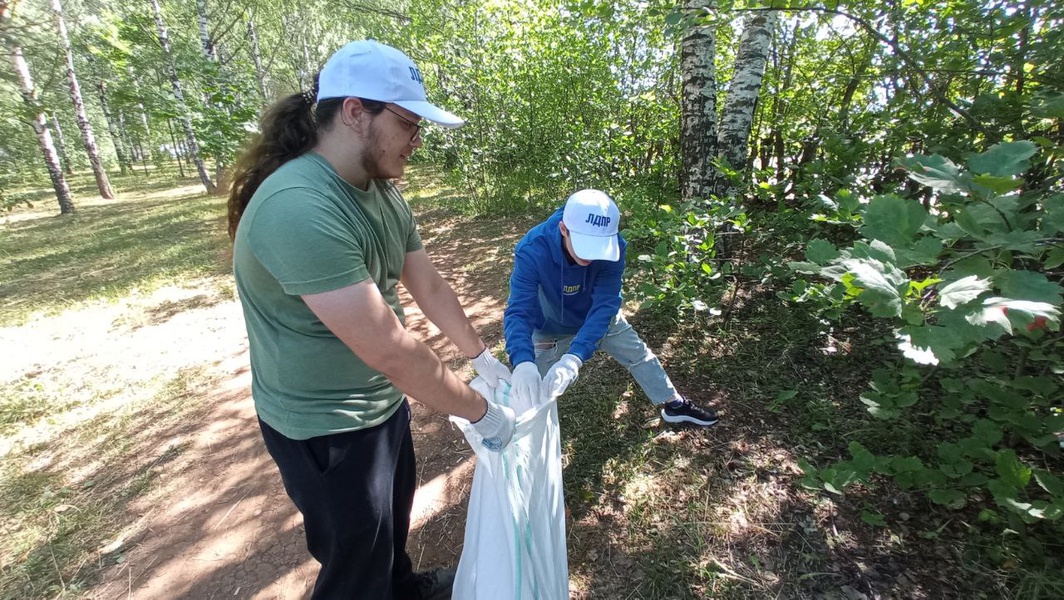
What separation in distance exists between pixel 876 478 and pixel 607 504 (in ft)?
4.02

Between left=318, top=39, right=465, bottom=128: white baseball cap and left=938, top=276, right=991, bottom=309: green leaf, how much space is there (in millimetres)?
1088

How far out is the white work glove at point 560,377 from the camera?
1.73 meters

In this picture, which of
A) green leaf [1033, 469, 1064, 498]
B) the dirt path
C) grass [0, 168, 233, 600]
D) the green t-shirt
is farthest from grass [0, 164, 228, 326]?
green leaf [1033, 469, 1064, 498]

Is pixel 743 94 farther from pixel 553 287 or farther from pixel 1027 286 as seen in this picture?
pixel 1027 286

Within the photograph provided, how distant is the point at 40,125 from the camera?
10.1 meters

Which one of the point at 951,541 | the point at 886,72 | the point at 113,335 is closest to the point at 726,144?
the point at 886,72

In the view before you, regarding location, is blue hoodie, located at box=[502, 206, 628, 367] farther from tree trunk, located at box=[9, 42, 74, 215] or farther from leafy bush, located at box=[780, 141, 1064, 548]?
tree trunk, located at box=[9, 42, 74, 215]

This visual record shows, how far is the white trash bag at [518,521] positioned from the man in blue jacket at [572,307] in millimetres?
231

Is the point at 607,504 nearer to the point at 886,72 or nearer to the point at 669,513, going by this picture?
the point at 669,513

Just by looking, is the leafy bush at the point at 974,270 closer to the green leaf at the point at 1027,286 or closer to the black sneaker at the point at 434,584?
the green leaf at the point at 1027,286

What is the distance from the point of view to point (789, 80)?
4.25m

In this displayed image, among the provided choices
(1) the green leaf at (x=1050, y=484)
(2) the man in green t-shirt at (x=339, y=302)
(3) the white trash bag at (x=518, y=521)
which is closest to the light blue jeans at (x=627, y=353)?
(3) the white trash bag at (x=518, y=521)

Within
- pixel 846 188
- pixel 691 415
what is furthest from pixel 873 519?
pixel 846 188

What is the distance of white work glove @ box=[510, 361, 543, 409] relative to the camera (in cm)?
171
